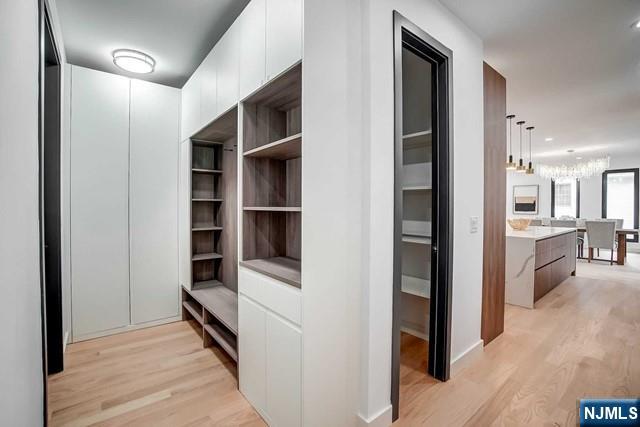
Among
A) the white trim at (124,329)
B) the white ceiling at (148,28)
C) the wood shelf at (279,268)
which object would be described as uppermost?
the white ceiling at (148,28)

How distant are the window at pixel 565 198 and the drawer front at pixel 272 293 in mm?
10322

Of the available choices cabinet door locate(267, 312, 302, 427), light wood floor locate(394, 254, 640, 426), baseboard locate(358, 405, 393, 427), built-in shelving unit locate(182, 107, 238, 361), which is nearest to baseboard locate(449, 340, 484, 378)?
light wood floor locate(394, 254, 640, 426)

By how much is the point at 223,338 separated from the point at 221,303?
0.34 meters

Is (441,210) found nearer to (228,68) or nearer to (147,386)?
(228,68)

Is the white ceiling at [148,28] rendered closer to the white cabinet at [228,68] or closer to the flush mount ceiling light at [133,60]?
the flush mount ceiling light at [133,60]

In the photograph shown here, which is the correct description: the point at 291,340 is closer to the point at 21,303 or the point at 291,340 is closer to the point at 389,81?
the point at 21,303

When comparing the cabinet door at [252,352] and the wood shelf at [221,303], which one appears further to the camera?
the wood shelf at [221,303]

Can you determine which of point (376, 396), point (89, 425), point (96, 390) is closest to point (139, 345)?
point (96, 390)

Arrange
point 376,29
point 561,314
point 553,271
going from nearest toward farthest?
1. point 376,29
2. point 561,314
3. point 553,271

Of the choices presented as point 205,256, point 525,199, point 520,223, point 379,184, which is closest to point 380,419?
point 379,184

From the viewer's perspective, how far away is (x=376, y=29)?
159cm

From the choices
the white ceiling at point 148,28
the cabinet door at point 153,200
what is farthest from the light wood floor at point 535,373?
the white ceiling at point 148,28

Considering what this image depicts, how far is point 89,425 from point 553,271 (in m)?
5.67

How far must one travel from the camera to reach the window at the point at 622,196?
7711 millimetres
